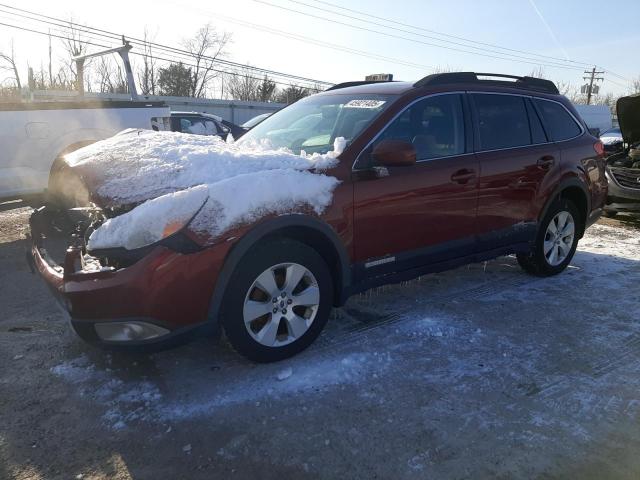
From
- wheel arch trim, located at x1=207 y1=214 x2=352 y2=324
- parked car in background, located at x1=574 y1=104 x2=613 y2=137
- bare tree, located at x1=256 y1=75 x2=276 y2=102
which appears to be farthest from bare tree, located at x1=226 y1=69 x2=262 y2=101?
wheel arch trim, located at x1=207 y1=214 x2=352 y2=324

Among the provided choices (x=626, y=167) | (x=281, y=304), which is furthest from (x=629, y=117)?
(x=281, y=304)

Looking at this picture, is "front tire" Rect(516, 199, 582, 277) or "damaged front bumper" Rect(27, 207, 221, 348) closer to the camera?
"damaged front bumper" Rect(27, 207, 221, 348)

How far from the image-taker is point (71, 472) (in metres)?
2.39

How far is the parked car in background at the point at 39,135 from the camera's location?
6.15m

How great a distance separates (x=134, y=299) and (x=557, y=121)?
4344 mm

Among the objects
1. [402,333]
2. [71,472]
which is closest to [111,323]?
[71,472]

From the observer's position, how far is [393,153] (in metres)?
3.36

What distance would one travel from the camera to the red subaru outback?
2781 millimetres

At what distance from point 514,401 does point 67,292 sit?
2.61 meters

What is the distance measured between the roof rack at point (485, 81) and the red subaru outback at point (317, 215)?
0.02 metres

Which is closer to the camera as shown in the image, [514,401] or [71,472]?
[71,472]

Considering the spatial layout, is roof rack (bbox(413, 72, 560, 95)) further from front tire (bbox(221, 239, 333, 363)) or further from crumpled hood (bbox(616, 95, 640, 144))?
crumpled hood (bbox(616, 95, 640, 144))

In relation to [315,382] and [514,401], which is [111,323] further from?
[514,401]

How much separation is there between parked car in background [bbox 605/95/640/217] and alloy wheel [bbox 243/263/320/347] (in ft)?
20.7
